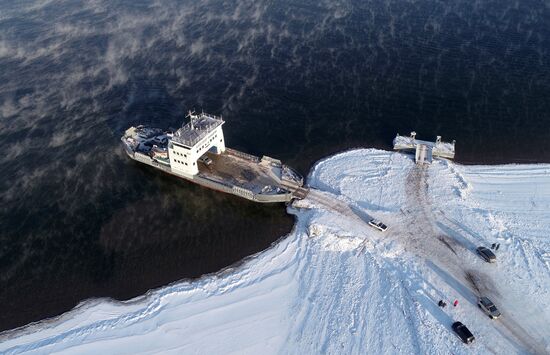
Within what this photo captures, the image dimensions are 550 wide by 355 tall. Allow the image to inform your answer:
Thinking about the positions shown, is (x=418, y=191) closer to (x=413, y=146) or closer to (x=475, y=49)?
(x=413, y=146)

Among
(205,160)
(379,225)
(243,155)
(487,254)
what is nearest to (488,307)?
(487,254)

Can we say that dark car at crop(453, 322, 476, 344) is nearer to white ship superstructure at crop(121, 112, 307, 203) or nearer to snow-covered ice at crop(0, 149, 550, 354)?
snow-covered ice at crop(0, 149, 550, 354)

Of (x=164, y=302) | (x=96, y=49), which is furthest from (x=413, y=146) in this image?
(x=96, y=49)

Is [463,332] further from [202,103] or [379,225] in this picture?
[202,103]

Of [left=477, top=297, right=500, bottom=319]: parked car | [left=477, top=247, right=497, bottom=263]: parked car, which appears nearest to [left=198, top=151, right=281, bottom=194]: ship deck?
[left=477, top=247, right=497, bottom=263]: parked car

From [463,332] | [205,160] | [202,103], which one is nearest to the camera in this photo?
[463,332]

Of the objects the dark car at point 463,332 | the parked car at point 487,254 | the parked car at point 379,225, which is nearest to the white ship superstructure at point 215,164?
the parked car at point 379,225

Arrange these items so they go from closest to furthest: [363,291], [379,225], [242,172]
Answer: [363,291], [379,225], [242,172]
